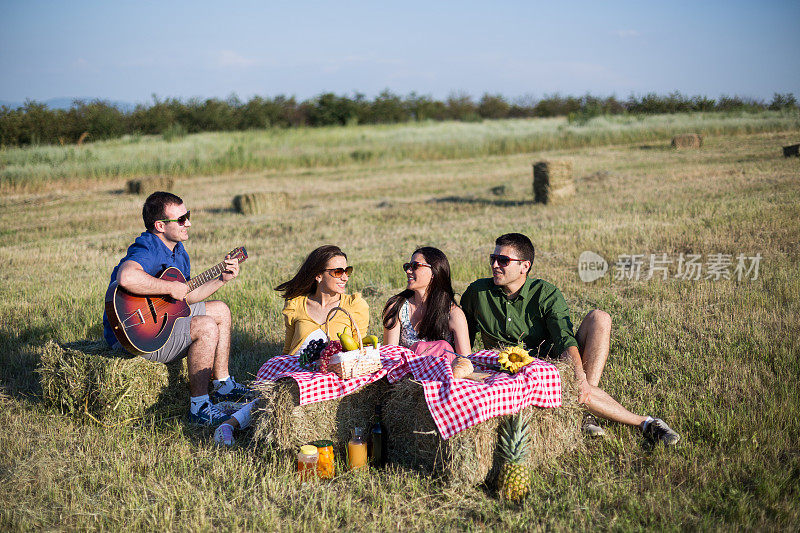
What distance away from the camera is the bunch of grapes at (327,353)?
468 cm

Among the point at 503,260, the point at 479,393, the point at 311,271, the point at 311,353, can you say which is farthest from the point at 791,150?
the point at 311,353

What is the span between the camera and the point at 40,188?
2205 centimetres

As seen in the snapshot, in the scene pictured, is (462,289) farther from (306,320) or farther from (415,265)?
(306,320)

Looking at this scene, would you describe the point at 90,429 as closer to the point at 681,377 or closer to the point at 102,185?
the point at 681,377

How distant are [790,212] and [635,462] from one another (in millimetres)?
8792

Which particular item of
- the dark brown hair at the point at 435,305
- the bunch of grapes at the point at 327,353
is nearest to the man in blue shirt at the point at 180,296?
the bunch of grapes at the point at 327,353

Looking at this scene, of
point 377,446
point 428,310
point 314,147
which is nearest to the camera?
point 377,446

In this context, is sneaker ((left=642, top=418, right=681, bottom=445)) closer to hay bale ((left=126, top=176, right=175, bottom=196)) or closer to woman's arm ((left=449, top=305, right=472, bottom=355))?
woman's arm ((left=449, top=305, right=472, bottom=355))

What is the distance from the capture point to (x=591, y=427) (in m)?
4.96

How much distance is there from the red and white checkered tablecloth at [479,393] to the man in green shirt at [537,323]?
1.58ft

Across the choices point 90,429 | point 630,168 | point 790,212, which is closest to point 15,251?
point 90,429

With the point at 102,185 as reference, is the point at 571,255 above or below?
below

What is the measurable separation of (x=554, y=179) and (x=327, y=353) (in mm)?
12441

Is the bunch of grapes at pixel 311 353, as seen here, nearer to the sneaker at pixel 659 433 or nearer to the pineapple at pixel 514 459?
the pineapple at pixel 514 459
